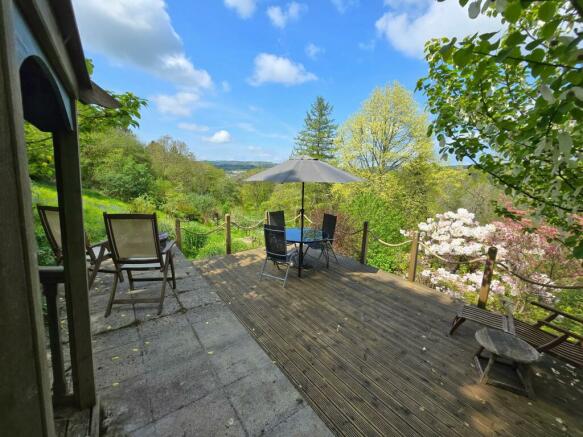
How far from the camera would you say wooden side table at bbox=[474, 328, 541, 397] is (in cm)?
221

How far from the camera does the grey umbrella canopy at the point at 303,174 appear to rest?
400cm

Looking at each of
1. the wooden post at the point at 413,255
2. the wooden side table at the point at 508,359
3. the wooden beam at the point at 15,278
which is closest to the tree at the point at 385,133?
the wooden post at the point at 413,255

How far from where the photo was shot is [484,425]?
1.94 m

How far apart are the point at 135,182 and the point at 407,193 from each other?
15388 millimetres

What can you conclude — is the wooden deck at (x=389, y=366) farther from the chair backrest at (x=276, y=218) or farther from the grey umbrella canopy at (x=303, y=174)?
the chair backrest at (x=276, y=218)

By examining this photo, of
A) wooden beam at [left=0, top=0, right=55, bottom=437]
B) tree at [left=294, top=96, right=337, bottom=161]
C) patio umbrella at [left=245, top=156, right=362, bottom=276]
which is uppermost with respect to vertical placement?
tree at [left=294, top=96, right=337, bottom=161]

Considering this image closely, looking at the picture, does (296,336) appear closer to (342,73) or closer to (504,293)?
(504,293)

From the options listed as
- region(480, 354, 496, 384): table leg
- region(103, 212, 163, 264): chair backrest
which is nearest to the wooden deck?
region(480, 354, 496, 384): table leg

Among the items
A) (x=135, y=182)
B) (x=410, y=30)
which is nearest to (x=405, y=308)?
(x=410, y=30)

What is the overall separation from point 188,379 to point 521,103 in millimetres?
3576

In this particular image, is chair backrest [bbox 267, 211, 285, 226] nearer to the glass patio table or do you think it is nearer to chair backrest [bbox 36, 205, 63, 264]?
the glass patio table

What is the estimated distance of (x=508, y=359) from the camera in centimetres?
225

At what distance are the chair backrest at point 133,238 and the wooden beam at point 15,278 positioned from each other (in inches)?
88.9

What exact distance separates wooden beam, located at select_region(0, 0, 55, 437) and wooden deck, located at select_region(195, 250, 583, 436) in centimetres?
194
